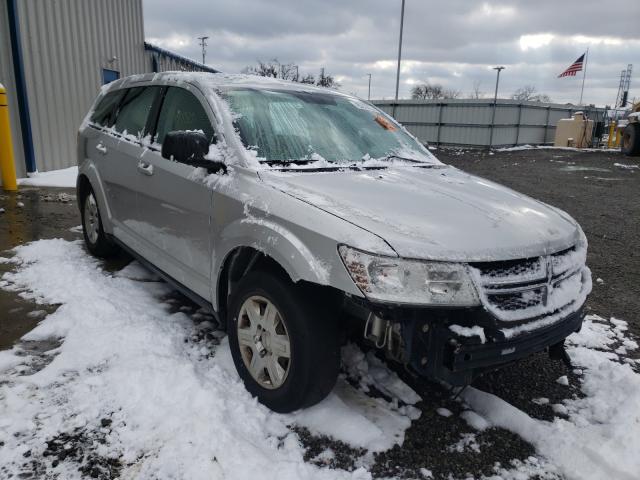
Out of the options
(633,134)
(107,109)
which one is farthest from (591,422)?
(633,134)

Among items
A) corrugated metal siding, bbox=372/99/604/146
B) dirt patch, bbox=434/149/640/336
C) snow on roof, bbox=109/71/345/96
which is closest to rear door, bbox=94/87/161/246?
snow on roof, bbox=109/71/345/96

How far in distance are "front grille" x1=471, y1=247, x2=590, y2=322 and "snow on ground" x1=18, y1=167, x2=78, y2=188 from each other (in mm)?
8207

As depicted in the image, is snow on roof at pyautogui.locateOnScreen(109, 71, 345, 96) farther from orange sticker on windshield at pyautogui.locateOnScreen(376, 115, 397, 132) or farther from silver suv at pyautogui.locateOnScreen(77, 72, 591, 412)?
orange sticker on windshield at pyautogui.locateOnScreen(376, 115, 397, 132)

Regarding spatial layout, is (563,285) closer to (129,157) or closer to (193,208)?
(193,208)

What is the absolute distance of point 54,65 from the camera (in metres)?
9.45

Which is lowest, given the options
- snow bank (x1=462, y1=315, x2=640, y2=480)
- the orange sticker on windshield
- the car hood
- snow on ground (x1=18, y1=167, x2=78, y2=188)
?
snow bank (x1=462, y1=315, x2=640, y2=480)

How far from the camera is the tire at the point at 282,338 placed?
2303mm

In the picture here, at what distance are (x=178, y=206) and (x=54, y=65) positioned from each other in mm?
8101

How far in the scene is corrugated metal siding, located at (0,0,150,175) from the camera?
8891 mm

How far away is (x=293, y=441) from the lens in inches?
93.5

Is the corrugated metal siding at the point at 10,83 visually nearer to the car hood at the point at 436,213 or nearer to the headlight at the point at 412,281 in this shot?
the car hood at the point at 436,213

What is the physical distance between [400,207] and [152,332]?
1.88m

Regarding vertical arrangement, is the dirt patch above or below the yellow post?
below

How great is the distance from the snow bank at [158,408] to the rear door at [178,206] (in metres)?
0.46
